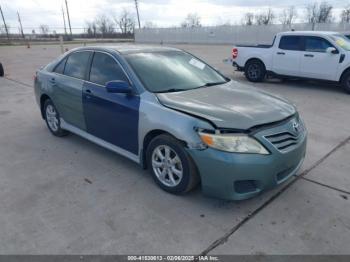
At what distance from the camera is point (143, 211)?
115 inches

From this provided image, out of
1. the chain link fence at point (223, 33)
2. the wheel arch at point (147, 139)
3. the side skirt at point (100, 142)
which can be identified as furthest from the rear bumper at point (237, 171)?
the chain link fence at point (223, 33)

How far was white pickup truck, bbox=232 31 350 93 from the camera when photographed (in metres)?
7.89

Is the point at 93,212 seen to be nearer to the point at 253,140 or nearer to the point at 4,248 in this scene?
the point at 4,248

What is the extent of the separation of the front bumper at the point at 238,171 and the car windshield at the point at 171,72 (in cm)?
102

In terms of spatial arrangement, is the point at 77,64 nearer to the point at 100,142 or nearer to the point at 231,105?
the point at 100,142

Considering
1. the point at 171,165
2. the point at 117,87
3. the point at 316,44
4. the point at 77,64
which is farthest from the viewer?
the point at 316,44

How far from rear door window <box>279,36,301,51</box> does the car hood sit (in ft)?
19.6

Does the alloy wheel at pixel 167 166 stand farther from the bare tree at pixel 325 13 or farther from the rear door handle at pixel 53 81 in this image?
the bare tree at pixel 325 13

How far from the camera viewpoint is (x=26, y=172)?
12.4 feet

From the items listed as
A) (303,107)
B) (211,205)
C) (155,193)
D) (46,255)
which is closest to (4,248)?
(46,255)

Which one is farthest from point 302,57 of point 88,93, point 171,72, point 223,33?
point 223,33

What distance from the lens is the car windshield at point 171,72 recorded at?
341 cm

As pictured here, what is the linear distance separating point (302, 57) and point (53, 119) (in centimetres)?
700

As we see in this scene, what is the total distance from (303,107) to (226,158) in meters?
4.86
